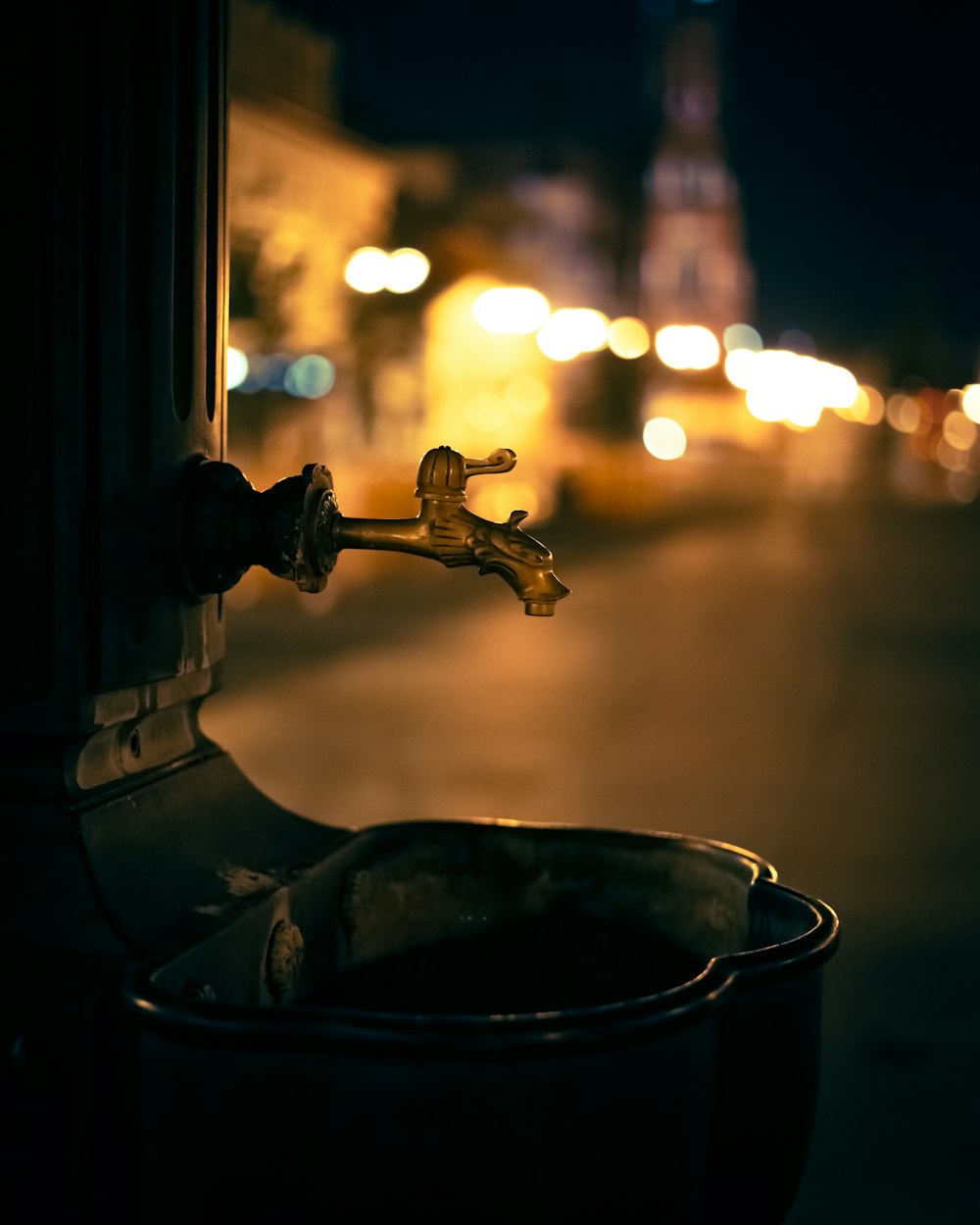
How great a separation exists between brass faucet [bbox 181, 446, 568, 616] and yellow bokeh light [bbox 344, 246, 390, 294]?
1814 cm

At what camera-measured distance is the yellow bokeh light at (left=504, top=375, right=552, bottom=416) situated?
118ft

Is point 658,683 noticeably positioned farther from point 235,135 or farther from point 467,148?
point 467,148

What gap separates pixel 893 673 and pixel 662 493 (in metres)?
25.7

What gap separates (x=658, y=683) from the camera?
10.8m

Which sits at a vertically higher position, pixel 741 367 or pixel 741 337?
pixel 741 337

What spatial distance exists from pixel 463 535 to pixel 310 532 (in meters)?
0.15

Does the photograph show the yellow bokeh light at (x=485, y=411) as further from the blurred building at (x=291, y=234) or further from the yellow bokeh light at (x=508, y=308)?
the yellow bokeh light at (x=508, y=308)

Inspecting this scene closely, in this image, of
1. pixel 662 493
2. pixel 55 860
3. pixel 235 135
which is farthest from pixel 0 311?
pixel 662 493

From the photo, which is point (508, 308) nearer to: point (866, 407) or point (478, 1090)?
point (478, 1090)

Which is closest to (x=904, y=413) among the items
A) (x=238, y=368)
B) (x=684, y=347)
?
(x=684, y=347)

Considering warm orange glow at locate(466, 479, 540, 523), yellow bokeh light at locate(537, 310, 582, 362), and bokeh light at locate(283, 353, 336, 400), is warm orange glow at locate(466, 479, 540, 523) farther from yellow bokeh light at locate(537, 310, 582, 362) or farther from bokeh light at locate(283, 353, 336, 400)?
bokeh light at locate(283, 353, 336, 400)

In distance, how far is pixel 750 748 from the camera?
833cm

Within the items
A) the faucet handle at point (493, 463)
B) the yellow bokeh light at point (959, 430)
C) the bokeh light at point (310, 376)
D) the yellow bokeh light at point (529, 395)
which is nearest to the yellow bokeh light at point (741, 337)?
the yellow bokeh light at point (959, 430)

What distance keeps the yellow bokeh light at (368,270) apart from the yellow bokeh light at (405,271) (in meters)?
0.09
